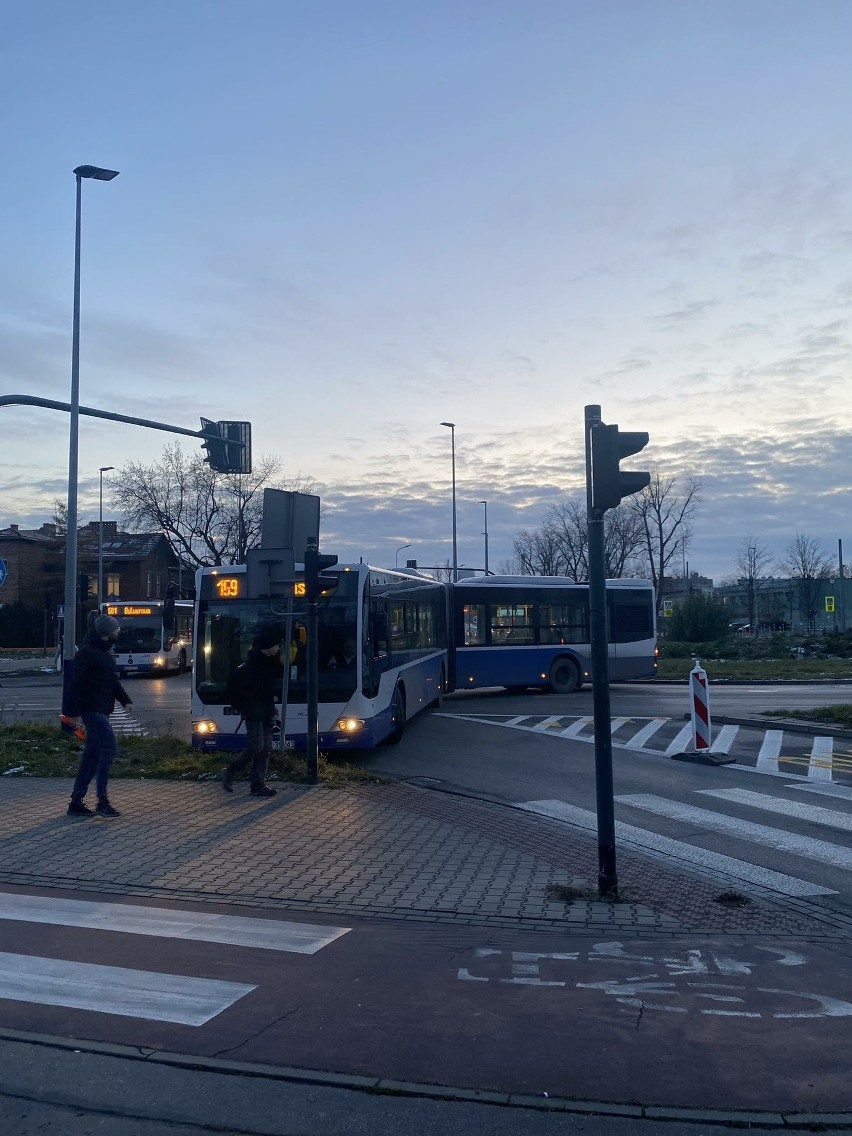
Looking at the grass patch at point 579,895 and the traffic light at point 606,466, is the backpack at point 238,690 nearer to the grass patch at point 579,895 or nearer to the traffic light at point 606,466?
the grass patch at point 579,895

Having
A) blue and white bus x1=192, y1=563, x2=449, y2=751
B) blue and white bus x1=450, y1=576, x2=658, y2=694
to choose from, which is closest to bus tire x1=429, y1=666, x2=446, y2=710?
blue and white bus x1=450, y1=576, x2=658, y2=694

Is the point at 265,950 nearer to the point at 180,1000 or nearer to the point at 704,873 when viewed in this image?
the point at 180,1000

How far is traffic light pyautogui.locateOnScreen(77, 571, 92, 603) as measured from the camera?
20486 mm

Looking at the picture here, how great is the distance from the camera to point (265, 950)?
20.0 feet

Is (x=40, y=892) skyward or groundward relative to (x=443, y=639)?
groundward

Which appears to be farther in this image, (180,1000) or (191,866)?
(191,866)

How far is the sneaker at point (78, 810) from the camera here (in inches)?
398

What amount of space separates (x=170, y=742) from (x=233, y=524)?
42.8 m

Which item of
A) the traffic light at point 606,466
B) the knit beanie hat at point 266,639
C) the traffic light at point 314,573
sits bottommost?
the knit beanie hat at point 266,639

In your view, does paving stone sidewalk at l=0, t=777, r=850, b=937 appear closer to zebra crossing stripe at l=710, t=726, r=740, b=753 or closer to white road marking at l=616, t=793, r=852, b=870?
white road marking at l=616, t=793, r=852, b=870

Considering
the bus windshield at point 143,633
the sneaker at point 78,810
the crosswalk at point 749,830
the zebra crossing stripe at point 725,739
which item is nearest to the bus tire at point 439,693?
the zebra crossing stripe at point 725,739

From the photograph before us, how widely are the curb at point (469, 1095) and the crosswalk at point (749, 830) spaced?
12.3 ft

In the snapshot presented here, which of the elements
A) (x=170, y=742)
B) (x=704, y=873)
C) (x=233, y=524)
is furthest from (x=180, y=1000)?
(x=233, y=524)

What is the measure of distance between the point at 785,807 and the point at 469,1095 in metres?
7.68
